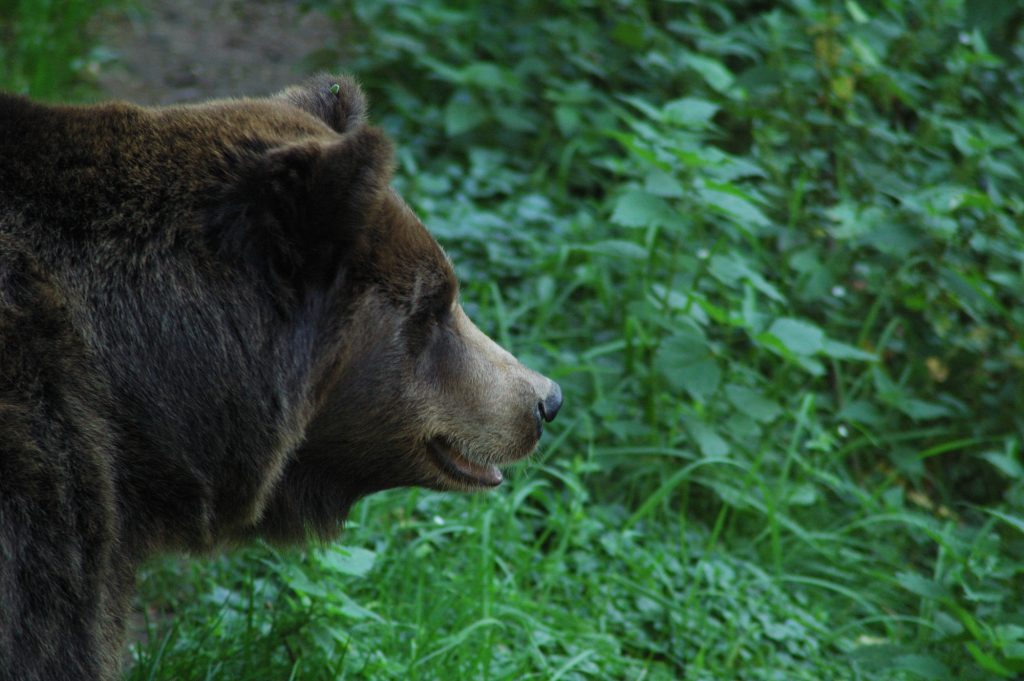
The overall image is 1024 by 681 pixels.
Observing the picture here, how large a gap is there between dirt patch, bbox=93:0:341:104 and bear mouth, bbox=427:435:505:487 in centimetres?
416

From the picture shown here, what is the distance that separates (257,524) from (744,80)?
13.1 ft

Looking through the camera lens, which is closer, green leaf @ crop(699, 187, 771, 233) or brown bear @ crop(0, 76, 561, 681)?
brown bear @ crop(0, 76, 561, 681)

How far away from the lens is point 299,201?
2.42 metres

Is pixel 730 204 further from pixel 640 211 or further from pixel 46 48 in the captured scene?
pixel 46 48

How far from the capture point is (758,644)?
13.1 ft

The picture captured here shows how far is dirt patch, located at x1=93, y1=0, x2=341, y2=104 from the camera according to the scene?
6723mm

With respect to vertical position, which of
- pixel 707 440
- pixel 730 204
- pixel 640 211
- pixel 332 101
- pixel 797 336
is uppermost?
pixel 332 101

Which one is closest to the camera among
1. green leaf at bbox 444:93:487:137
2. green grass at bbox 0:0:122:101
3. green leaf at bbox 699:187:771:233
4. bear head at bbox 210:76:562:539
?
bear head at bbox 210:76:562:539

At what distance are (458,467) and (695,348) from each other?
1.59 metres

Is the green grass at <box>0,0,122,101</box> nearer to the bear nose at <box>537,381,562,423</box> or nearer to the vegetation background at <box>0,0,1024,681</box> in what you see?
the vegetation background at <box>0,0,1024,681</box>

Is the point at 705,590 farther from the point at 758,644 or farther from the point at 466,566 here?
the point at 466,566

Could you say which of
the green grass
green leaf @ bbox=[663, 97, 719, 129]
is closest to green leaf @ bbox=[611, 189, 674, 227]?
green leaf @ bbox=[663, 97, 719, 129]

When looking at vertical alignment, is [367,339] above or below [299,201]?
below

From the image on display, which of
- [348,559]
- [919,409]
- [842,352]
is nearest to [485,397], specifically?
[348,559]
